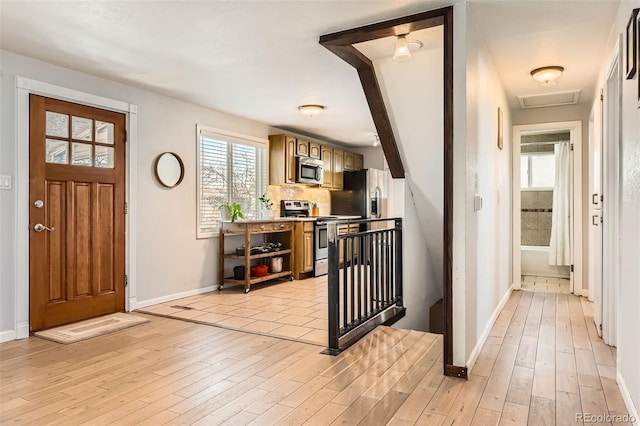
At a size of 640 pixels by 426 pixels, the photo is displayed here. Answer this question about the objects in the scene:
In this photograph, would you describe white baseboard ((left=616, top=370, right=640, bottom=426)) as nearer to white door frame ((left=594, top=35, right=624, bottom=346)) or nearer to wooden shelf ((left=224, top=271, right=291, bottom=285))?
white door frame ((left=594, top=35, right=624, bottom=346))

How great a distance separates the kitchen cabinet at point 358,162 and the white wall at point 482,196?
12.2 feet

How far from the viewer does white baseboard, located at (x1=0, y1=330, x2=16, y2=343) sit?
324 centimetres

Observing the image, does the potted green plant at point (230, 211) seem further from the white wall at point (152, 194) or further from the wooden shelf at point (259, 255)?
the wooden shelf at point (259, 255)

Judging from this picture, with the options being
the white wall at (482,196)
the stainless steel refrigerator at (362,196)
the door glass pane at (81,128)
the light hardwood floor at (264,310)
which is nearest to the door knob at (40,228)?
the door glass pane at (81,128)

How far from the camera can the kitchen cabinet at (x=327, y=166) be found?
23.0 feet

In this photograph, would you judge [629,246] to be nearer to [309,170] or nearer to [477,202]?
[477,202]

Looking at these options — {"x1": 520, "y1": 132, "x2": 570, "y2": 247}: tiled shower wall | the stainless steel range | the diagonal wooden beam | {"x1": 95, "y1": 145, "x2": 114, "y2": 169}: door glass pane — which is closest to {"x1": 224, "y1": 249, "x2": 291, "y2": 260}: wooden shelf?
the stainless steel range

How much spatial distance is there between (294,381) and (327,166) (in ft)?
16.5

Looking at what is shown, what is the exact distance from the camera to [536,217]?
7203 mm

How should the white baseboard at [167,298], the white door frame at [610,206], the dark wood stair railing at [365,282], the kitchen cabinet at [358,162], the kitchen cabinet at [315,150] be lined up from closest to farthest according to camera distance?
the white door frame at [610,206], the dark wood stair railing at [365,282], the white baseboard at [167,298], the kitchen cabinet at [315,150], the kitchen cabinet at [358,162]

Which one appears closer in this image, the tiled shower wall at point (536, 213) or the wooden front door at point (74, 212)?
the wooden front door at point (74, 212)

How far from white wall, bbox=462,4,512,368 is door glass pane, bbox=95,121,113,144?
3417 millimetres

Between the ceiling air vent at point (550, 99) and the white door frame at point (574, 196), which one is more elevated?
the ceiling air vent at point (550, 99)

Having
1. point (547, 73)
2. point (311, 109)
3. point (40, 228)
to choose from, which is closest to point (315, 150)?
point (311, 109)
